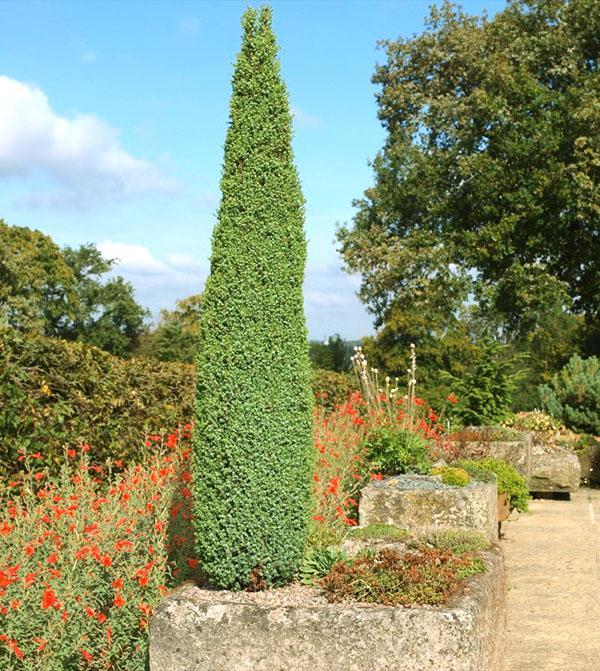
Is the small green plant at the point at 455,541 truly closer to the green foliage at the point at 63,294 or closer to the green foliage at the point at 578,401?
the green foliage at the point at 578,401

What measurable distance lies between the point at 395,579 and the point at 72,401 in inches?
142

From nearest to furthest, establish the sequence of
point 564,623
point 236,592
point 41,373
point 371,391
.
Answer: point 236,592 < point 564,623 < point 41,373 < point 371,391

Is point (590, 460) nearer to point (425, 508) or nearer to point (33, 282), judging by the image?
point (425, 508)

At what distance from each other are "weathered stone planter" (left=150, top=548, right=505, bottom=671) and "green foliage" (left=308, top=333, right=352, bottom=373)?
45.4 feet

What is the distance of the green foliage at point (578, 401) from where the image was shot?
48.2 feet

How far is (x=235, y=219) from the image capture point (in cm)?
450

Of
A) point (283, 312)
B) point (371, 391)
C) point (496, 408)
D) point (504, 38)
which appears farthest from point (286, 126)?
point (504, 38)

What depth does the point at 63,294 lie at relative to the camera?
38344 mm

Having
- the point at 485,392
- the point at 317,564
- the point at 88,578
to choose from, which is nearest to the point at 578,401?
the point at 485,392

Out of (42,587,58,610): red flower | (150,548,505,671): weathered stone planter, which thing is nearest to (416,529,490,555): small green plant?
(150,548,505,671): weathered stone planter

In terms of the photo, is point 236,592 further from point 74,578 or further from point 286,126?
point 286,126

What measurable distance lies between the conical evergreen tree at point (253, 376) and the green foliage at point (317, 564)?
11 centimetres

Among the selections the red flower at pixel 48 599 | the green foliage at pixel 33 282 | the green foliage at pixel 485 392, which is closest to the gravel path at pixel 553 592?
the green foliage at pixel 485 392

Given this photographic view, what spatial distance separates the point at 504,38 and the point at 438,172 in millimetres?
3930
